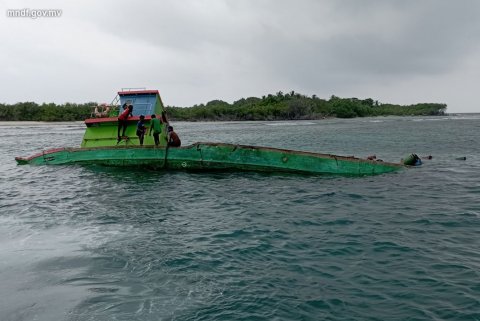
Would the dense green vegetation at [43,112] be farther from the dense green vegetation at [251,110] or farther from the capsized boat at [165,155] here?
the capsized boat at [165,155]

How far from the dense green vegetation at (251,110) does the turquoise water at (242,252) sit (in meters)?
74.7

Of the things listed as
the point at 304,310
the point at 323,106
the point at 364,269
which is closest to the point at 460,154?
the point at 364,269

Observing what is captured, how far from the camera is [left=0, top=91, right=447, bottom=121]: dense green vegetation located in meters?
92.9

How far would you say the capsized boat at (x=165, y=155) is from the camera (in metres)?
16.3

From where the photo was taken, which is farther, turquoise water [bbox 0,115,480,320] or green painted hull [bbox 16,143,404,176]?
green painted hull [bbox 16,143,404,176]

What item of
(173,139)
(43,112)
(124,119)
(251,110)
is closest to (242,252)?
(173,139)

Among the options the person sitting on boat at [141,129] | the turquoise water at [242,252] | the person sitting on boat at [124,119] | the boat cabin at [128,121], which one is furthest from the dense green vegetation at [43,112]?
the turquoise water at [242,252]

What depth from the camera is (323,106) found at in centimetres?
13300

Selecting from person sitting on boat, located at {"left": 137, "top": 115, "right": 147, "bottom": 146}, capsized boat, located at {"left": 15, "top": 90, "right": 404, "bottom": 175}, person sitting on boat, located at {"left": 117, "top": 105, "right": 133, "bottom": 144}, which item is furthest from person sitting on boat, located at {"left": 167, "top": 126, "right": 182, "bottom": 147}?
person sitting on boat, located at {"left": 117, "top": 105, "right": 133, "bottom": 144}

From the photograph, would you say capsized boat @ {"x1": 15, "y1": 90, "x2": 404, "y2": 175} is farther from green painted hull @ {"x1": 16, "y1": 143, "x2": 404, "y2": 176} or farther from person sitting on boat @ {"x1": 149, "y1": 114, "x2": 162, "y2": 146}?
person sitting on boat @ {"x1": 149, "y1": 114, "x2": 162, "y2": 146}

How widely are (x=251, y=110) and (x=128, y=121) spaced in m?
99.8

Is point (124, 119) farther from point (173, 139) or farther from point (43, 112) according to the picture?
→ point (43, 112)

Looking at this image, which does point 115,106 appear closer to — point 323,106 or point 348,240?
point 348,240

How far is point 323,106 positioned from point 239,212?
417 ft
